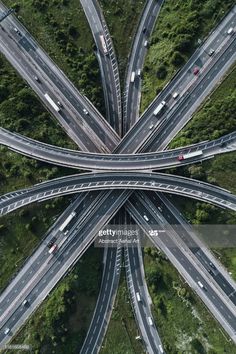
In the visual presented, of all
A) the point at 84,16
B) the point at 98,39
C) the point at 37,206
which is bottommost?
the point at 37,206

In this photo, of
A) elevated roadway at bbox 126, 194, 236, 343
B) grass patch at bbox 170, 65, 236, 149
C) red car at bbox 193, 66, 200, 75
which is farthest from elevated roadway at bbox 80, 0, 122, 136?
elevated roadway at bbox 126, 194, 236, 343

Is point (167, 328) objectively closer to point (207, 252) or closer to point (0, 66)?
point (207, 252)

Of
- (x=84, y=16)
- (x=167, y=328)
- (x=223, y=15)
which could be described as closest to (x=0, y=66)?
(x=84, y=16)

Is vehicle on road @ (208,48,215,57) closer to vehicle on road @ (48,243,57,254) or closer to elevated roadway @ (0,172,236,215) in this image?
elevated roadway @ (0,172,236,215)

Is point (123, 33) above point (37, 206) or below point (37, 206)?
above

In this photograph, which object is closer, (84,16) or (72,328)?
(72,328)

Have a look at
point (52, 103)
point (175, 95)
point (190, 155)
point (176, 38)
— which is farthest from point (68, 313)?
point (176, 38)

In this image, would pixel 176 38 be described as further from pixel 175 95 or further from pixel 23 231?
pixel 23 231
